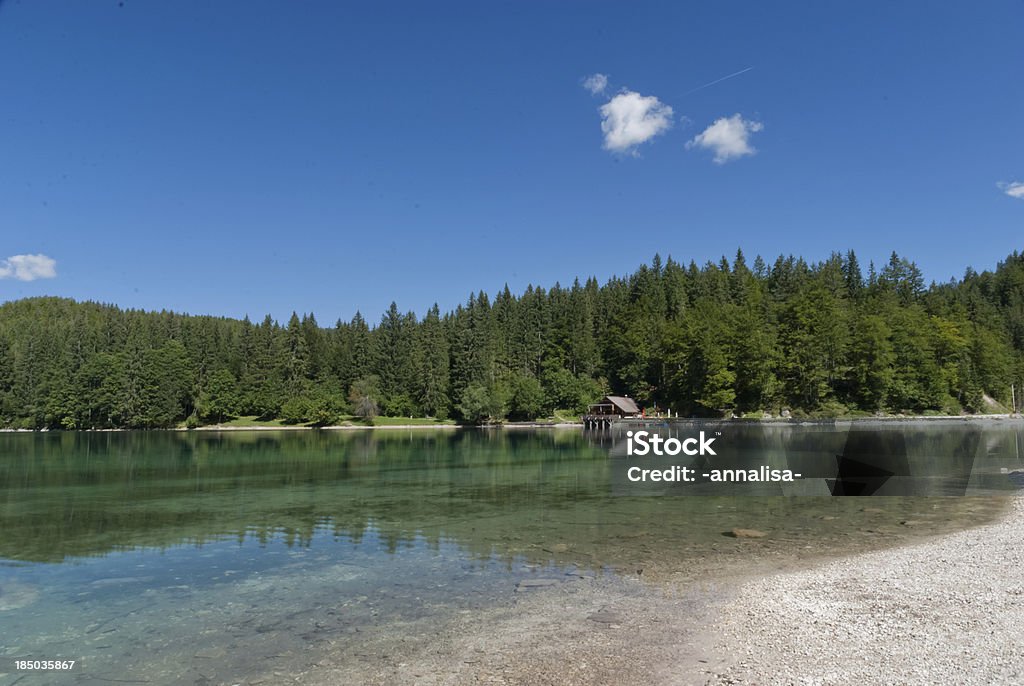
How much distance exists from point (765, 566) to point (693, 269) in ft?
377

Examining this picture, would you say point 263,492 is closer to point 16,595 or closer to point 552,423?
point 16,595

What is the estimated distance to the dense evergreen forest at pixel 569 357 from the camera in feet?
307

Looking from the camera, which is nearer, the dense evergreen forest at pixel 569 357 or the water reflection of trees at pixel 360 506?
the water reflection of trees at pixel 360 506

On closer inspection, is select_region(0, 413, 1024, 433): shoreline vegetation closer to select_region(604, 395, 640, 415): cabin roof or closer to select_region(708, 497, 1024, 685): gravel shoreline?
select_region(604, 395, 640, 415): cabin roof

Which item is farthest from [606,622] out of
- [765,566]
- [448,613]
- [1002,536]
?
[1002,536]

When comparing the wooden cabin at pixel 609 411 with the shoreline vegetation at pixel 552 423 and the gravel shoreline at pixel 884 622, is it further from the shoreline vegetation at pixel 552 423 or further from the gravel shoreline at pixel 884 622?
the gravel shoreline at pixel 884 622

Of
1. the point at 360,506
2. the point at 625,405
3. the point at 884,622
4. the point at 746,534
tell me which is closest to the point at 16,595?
the point at 360,506

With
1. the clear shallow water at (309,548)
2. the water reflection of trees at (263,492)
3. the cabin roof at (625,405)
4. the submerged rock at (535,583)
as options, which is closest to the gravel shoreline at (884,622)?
the clear shallow water at (309,548)

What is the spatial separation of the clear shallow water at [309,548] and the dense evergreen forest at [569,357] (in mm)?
58205

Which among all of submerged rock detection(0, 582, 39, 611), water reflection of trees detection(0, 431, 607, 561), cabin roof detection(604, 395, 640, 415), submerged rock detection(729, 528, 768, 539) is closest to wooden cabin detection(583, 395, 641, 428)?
cabin roof detection(604, 395, 640, 415)

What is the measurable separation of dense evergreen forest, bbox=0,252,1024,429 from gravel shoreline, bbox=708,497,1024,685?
7841 cm

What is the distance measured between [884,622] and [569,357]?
333 feet

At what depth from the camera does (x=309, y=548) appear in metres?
18.2

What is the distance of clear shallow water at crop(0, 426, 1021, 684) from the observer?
432 inches
